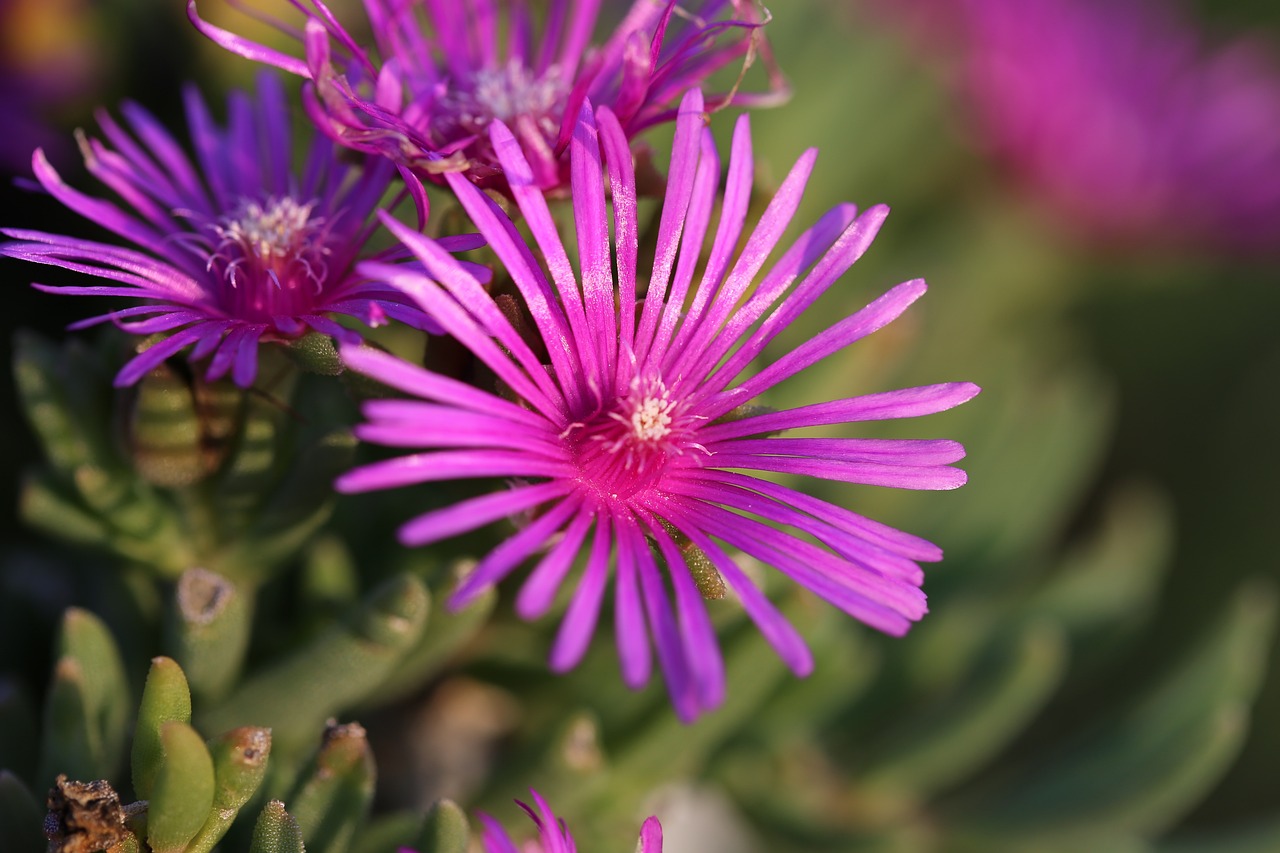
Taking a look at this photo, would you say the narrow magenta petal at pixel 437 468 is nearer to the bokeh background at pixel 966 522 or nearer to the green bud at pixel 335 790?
the green bud at pixel 335 790

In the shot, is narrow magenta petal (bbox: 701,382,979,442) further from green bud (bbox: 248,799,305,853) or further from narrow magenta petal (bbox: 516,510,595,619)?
green bud (bbox: 248,799,305,853)

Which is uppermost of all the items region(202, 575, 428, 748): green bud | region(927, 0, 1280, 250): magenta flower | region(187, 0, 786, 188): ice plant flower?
region(927, 0, 1280, 250): magenta flower

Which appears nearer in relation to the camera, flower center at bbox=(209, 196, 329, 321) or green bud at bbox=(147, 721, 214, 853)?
green bud at bbox=(147, 721, 214, 853)

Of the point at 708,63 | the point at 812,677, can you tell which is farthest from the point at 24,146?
the point at 812,677

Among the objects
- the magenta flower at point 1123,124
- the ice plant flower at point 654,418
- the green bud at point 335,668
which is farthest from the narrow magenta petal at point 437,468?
the magenta flower at point 1123,124

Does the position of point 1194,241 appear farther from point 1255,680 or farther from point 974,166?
point 1255,680

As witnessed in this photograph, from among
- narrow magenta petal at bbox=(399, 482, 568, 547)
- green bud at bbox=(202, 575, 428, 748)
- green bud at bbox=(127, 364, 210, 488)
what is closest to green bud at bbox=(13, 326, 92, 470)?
green bud at bbox=(127, 364, 210, 488)

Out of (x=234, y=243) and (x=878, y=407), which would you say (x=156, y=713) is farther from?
(x=878, y=407)

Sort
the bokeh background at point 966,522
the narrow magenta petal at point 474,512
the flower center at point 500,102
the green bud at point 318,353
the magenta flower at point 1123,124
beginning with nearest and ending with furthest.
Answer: the narrow magenta petal at point 474,512, the green bud at point 318,353, the flower center at point 500,102, the bokeh background at point 966,522, the magenta flower at point 1123,124
